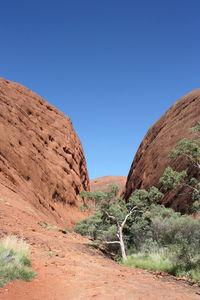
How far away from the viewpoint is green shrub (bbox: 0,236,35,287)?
5012 mm

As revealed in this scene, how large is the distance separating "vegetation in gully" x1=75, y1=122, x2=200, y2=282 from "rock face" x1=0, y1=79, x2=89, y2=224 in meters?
6.66

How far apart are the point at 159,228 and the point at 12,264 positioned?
331 inches

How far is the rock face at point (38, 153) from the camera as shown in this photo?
75.2ft

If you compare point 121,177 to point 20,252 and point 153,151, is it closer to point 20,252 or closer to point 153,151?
point 153,151

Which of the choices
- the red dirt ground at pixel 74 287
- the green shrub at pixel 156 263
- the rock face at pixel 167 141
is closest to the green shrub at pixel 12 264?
the red dirt ground at pixel 74 287

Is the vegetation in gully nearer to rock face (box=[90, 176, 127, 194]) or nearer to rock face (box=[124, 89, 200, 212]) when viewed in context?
rock face (box=[124, 89, 200, 212])

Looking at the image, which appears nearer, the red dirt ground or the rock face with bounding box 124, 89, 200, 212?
the red dirt ground

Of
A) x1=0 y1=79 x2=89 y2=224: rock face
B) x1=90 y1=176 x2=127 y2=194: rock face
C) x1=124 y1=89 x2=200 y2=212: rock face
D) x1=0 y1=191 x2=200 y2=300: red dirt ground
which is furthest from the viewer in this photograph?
x1=90 y1=176 x2=127 y2=194: rock face

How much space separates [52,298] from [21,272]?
1.09m

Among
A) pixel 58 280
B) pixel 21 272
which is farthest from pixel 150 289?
pixel 21 272

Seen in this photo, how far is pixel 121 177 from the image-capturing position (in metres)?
83.5

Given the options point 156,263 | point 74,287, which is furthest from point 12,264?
point 156,263

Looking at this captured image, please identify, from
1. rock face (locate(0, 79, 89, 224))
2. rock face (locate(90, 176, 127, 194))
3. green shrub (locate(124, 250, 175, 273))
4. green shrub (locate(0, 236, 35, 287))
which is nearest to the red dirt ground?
green shrub (locate(0, 236, 35, 287))

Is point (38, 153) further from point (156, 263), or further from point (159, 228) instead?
point (156, 263)
